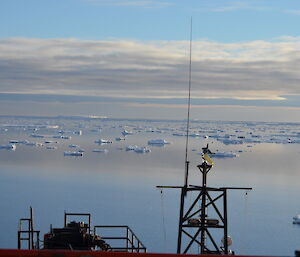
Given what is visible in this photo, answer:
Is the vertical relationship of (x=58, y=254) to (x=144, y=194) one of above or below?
above

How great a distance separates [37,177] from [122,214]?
19.1m

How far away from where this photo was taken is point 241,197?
153 ft

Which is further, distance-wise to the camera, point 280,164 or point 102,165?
point 280,164

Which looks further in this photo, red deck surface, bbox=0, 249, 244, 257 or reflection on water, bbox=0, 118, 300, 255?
reflection on water, bbox=0, 118, 300, 255

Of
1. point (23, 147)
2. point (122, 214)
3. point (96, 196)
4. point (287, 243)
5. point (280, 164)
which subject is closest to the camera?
point (287, 243)

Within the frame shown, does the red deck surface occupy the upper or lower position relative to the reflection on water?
upper

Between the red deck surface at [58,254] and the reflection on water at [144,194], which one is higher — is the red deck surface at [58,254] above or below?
above

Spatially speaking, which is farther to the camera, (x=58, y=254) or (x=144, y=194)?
(x=144, y=194)

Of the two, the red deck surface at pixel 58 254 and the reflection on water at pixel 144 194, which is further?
the reflection on water at pixel 144 194

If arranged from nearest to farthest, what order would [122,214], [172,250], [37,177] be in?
1. [172,250]
2. [122,214]
3. [37,177]

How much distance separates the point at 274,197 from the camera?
46406 mm

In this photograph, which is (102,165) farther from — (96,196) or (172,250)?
(172,250)

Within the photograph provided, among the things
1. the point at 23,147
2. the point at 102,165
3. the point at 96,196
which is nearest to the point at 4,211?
the point at 96,196

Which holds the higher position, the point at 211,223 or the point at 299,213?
the point at 211,223
